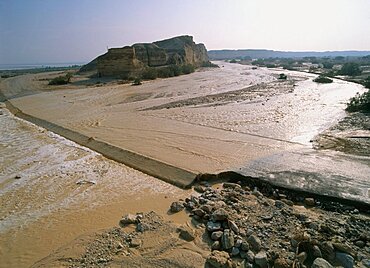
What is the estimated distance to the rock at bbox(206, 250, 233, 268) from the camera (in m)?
3.36

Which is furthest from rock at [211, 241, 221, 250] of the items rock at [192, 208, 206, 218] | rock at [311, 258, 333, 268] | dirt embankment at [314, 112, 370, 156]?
dirt embankment at [314, 112, 370, 156]

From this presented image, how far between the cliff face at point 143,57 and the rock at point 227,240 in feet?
91.2

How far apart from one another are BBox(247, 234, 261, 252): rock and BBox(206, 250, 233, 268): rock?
1.28 feet

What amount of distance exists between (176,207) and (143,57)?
34.4 metres

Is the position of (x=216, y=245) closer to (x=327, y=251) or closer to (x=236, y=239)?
(x=236, y=239)

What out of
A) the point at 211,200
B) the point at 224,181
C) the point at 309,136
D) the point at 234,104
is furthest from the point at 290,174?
the point at 234,104

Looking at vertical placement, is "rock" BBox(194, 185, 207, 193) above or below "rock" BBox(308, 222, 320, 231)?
below

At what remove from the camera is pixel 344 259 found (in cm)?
343

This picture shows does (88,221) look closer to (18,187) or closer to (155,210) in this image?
(155,210)

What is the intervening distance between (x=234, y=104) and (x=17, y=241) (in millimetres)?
12743

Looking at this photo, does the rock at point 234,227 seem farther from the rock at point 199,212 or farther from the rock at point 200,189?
the rock at point 200,189

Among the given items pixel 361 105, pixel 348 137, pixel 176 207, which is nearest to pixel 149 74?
pixel 361 105

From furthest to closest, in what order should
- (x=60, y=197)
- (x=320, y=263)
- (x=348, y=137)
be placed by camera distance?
1. (x=348, y=137)
2. (x=60, y=197)
3. (x=320, y=263)

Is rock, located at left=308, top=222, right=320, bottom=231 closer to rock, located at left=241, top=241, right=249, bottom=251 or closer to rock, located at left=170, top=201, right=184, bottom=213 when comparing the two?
rock, located at left=241, top=241, right=249, bottom=251
